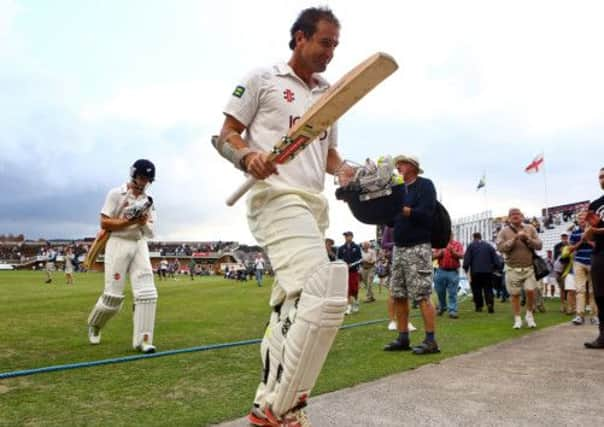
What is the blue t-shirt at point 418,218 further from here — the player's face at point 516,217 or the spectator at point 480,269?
the spectator at point 480,269

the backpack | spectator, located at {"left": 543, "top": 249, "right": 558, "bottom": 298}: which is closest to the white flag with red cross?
spectator, located at {"left": 543, "top": 249, "right": 558, "bottom": 298}

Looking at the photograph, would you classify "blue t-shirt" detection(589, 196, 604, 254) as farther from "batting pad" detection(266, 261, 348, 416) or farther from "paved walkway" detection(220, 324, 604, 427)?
"batting pad" detection(266, 261, 348, 416)

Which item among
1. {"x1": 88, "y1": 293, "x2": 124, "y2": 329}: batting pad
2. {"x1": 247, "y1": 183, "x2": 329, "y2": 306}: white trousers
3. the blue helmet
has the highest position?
the blue helmet

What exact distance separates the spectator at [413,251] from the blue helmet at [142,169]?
292cm

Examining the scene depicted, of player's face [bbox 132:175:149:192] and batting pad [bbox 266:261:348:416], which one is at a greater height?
player's face [bbox 132:175:149:192]

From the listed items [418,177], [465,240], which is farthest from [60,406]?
[465,240]

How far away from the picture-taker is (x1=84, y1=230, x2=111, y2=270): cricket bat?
20.1 feet

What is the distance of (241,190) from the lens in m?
2.80

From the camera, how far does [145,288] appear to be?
19.2 ft

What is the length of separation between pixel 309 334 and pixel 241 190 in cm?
87

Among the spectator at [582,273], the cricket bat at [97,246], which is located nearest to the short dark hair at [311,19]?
the cricket bat at [97,246]

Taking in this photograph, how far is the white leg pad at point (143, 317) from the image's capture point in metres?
5.72

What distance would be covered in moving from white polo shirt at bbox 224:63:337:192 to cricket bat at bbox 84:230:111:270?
374cm

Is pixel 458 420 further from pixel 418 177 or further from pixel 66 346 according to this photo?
pixel 66 346
